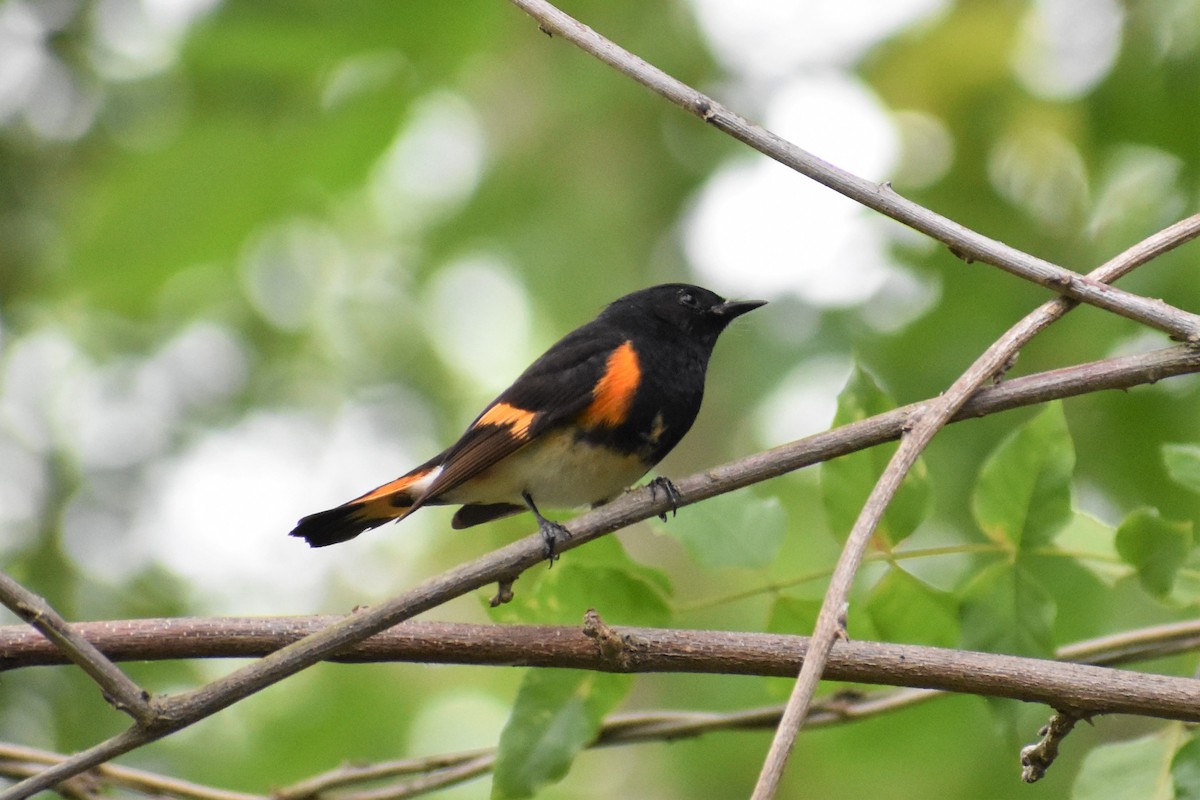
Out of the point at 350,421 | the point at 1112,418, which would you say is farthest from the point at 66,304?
the point at 350,421

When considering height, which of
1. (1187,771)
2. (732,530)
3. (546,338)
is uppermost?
(546,338)

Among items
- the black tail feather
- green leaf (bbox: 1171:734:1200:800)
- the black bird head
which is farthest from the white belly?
green leaf (bbox: 1171:734:1200:800)

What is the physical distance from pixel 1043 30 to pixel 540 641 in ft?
10.4

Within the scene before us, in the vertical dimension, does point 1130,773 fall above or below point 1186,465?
below

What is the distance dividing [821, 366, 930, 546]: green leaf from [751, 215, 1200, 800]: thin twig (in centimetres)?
29

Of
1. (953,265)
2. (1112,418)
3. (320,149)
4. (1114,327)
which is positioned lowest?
(1112,418)

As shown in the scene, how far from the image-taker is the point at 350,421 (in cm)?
707

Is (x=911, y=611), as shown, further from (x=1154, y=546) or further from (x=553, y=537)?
(x=553, y=537)

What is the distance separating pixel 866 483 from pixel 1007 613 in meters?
0.30

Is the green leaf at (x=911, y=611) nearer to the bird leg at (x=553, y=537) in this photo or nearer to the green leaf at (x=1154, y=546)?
the green leaf at (x=1154, y=546)

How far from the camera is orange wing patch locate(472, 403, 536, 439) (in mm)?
2694

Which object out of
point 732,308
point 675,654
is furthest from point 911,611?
point 732,308

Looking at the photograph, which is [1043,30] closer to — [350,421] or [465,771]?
[465,771]

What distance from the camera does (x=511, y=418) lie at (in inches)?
108
